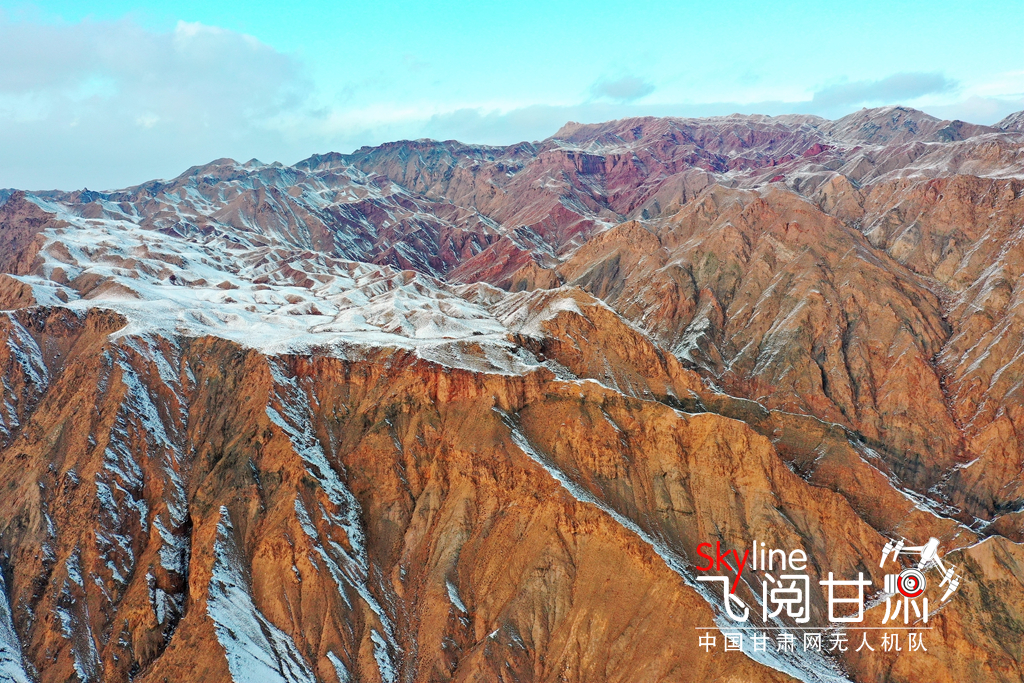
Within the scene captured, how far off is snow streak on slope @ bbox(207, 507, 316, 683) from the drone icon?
56691 millimetres

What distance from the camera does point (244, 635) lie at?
182ft

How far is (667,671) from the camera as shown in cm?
5278

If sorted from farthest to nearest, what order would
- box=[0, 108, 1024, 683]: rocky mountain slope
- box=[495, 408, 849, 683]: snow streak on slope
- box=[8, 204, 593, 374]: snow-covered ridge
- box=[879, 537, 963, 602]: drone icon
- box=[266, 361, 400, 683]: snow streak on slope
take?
box=[8, 204, 593, 374]: snow-covered ridge < box=[266, 361, 400, 683]: snow streak on slope < box=[879, 537, 963, 602]: drone icon < box=[0, 108, 1024, 683]: rocky mountain slope < box=[495, 408, 849, 683]: snow streak on slope

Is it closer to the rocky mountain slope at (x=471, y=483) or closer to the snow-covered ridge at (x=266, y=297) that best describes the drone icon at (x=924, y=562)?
the rocky mountain slope at (x=471, y=483)

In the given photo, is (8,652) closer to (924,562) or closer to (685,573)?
(685,573)

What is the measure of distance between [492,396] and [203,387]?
118 ft

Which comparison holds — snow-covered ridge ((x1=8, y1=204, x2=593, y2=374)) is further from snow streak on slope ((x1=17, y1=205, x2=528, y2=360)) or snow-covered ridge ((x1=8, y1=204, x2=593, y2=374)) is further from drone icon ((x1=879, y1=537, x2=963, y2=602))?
drone icon ((x1=879, y1=537, x2=963, y2=602))

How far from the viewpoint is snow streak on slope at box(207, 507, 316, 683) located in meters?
53.2

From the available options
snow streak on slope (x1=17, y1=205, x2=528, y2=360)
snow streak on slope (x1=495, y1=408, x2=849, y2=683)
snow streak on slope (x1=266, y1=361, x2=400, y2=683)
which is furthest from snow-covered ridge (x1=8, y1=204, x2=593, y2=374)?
snow streak on slope (x1=495, y1=408, x2=849, y2=683)

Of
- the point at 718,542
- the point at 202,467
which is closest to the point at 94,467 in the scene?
the point at 202,467

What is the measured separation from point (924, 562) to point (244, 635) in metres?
65.1

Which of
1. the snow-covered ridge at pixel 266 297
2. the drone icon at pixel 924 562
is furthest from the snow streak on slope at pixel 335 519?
the drone icon at pixel 924 562

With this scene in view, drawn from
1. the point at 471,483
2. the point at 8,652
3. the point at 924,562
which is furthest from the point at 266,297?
the point at 924,562

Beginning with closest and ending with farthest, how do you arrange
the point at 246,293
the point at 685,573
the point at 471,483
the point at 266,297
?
the point at 685,573 → the point at 471,483 → the point at 266,297 → the point at 246,293
